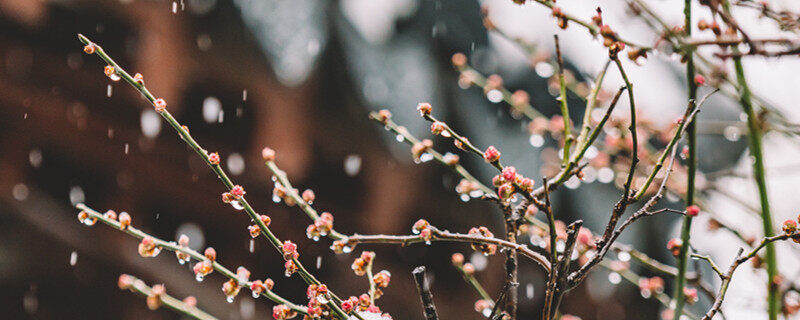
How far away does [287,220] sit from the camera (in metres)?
2.14

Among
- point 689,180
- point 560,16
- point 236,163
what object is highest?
point 236,163

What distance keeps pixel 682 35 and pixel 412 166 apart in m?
2.01

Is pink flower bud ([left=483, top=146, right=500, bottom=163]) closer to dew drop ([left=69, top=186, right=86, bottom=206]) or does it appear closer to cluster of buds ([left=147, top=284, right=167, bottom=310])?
cluster of buds ([left=147, top=284, right=167, bottom=310])

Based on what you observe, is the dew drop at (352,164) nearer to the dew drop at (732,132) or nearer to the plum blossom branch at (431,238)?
the dew drop at (732,132)

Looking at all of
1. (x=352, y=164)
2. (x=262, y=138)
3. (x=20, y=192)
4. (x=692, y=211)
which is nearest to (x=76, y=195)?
(x=20, y=192)

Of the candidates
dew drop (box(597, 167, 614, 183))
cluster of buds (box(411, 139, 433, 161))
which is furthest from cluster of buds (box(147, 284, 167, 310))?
dew drop (box(597, 167, 614, 183))

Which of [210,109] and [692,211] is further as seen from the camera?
[210,109]

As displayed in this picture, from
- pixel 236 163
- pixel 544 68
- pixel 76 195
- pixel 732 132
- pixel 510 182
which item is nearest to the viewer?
pixel 510 182

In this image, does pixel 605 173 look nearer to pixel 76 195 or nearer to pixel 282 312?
pixel 282 312

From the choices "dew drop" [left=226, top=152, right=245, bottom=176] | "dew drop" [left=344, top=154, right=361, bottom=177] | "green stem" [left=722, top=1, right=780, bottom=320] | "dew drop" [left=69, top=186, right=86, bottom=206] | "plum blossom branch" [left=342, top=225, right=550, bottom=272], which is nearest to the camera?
"plum blossom branch" [left=342, top=225, right=550, bottom=272]

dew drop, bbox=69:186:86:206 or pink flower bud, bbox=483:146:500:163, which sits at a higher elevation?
dew drop, bbox=69:186:86:206

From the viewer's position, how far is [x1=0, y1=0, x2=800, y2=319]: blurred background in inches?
70.2

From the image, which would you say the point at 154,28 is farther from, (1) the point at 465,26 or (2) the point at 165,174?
(1) the point at 465,26

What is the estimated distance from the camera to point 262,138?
213 centimetres
